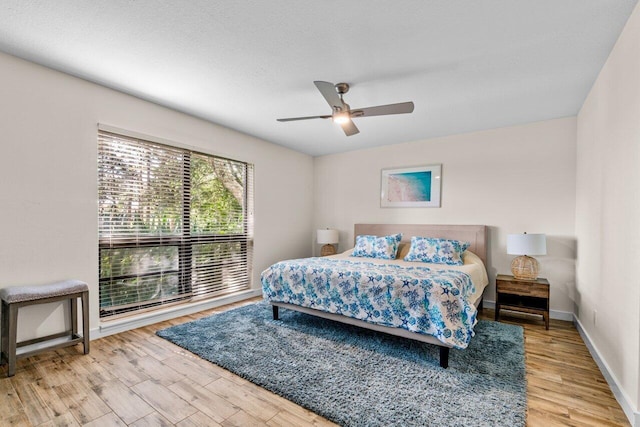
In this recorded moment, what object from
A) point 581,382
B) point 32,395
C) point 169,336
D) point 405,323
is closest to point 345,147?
point 405,323

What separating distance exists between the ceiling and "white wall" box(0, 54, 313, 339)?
0.62 feet

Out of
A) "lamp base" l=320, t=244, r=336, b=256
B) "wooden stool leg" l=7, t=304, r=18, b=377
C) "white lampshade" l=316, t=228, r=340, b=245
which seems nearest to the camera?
"wooden stool leg" l=7, t=304, r=18, b=377

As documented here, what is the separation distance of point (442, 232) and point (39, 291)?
14.9 ft

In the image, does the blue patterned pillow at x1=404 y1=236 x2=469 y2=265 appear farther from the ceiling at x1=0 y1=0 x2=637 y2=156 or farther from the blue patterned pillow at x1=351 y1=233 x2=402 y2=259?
the ceiling at x1=0 y1=0 x2=637 y2=156

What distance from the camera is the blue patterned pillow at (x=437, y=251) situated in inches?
150

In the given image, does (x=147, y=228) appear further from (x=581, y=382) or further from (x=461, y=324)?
(x=581, y=382)

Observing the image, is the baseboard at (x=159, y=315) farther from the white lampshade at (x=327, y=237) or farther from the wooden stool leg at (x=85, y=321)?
the white lampshade at (x=327, y=237)

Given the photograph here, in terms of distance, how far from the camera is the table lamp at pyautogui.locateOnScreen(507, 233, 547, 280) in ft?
11.2

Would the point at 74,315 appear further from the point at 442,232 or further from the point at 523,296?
the point at 523,296

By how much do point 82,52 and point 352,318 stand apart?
3.23 metres

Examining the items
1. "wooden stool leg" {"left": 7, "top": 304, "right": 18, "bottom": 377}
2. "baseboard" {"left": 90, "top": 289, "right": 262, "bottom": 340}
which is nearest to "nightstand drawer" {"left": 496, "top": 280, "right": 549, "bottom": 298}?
"baseboard" {"left": 90, "top": 289, "right": 262, "bottom": 340}

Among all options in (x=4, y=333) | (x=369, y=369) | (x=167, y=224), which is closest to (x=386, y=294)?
(x=369, y=369)

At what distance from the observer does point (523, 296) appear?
374 centimetres

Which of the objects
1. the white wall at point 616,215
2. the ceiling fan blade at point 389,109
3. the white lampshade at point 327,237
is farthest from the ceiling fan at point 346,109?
the white lampshade at point 327,237
